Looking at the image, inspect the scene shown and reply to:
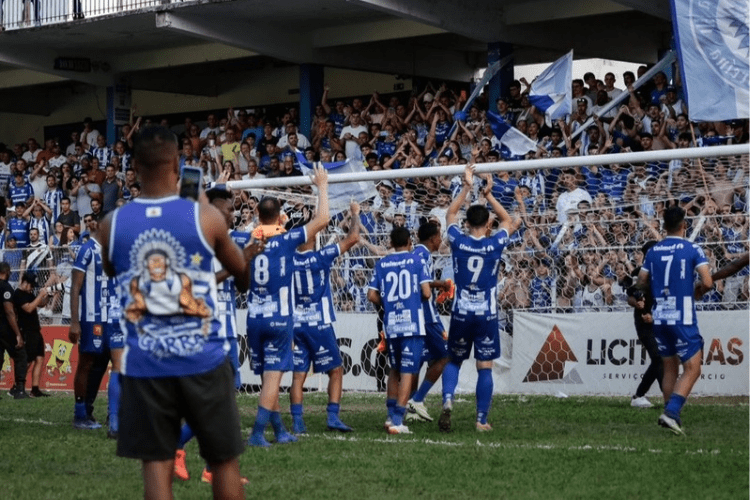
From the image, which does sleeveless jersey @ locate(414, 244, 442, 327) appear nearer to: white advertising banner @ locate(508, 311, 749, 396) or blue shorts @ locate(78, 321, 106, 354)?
blue shorts @ locate(78, 321, 106, 354)

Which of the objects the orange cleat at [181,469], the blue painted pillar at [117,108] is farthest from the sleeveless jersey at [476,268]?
the blue painted pillar at [117,108]

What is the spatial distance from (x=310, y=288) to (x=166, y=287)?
6.14m

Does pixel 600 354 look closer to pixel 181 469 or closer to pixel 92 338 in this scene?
pixel 92 338

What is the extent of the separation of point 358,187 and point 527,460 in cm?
675

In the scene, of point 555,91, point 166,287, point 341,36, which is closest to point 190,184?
point 166,287

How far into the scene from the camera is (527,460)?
30.9 feet

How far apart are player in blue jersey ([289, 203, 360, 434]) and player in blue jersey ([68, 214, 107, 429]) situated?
186cm

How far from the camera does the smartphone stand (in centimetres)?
556

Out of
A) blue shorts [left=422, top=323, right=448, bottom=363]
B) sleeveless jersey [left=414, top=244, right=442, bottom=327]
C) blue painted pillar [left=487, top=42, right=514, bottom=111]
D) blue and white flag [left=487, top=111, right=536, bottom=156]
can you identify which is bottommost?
blue shorts [left=422, top=323, right=448, bottom=363]

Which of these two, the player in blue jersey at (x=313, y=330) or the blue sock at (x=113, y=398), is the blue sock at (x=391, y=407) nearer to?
the player in blue jersey at (x=313, y=330)

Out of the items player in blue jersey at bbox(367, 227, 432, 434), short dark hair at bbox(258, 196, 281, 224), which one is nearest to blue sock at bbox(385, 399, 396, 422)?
player in blue jersey at bbox(367, 227, 432, 434)

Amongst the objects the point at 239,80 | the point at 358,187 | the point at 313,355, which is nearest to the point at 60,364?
the point at 358,187

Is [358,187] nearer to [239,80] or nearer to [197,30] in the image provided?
[197,30]

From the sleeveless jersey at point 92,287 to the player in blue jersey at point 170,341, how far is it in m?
6.17
